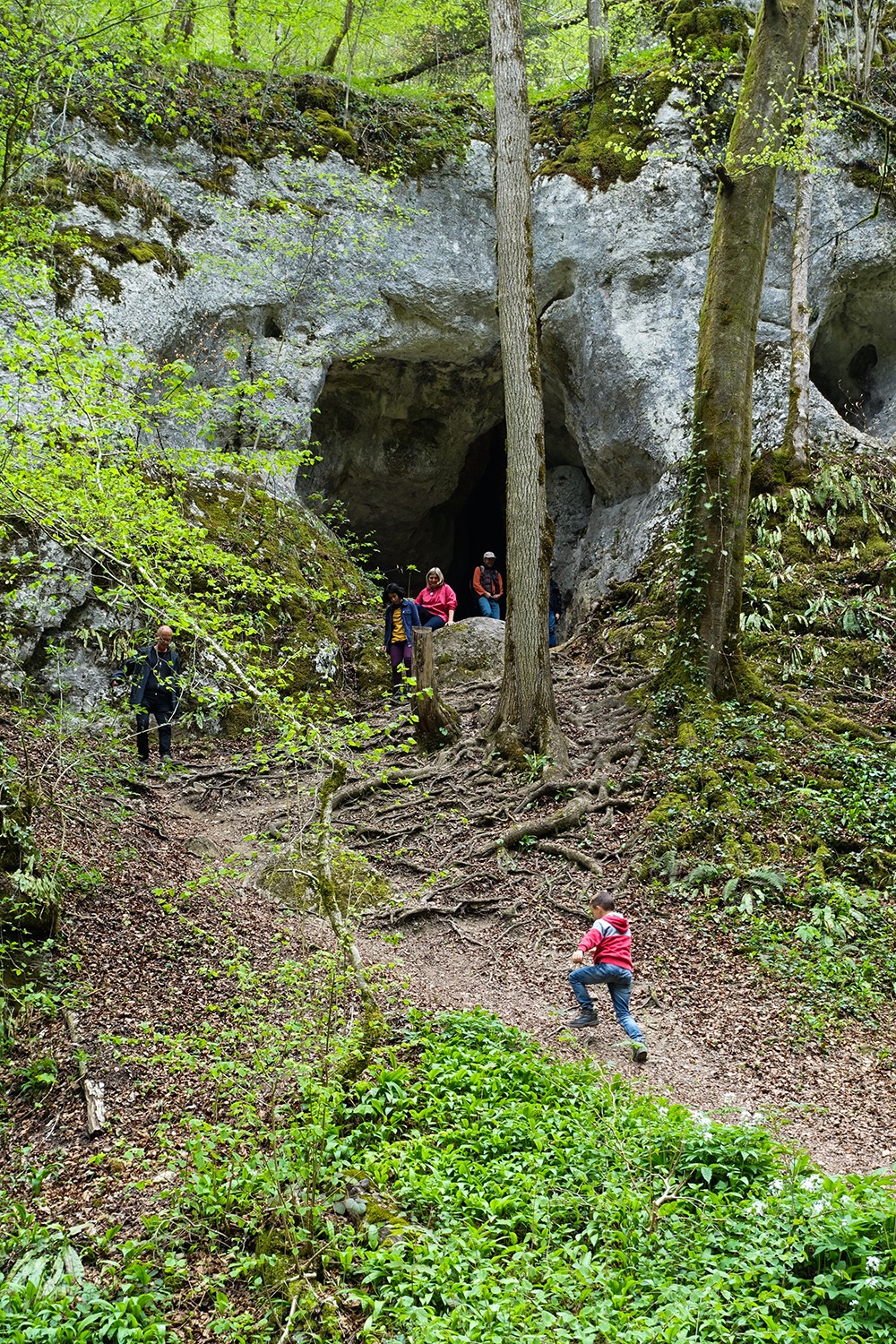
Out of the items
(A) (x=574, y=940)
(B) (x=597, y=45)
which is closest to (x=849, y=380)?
(B) (x=597, y=45)

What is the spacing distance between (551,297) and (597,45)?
4.50m

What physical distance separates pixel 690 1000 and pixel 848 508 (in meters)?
8.78

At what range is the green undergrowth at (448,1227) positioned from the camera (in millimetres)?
3125

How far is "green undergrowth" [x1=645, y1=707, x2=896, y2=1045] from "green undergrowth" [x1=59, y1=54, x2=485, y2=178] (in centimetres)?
1253

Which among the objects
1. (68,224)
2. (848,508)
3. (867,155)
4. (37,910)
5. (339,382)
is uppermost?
(867,155)

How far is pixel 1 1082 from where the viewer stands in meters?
4.61

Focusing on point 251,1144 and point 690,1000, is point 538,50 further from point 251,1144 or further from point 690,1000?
point 251,1144

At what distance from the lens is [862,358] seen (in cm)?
1636

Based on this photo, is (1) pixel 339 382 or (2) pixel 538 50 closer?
(1) pixel 339 382

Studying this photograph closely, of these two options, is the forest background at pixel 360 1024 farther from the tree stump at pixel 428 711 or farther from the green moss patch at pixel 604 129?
the green moss patch at pixel 604 129

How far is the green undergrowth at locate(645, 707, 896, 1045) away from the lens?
6.02m

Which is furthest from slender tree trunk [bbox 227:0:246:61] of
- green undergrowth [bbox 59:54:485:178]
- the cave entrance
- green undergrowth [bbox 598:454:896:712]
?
green undergrowth [bbox 598:454:896:712]

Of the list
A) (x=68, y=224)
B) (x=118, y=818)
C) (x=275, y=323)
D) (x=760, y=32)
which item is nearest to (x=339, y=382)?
(x=275, y=323)

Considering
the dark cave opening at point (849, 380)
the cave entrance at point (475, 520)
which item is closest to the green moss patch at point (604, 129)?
the dark cave opening at point (849, 380)
